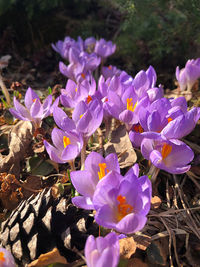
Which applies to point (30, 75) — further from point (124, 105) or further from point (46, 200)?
point (46, 200)

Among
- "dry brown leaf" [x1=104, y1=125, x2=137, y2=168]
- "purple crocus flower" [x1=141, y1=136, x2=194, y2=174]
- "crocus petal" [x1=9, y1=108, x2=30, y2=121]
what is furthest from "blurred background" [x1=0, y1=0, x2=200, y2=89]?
"purple crocus flower" [x1=141, y1=136, x2=194, y2=174]

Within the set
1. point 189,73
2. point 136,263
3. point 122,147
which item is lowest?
point 136,263

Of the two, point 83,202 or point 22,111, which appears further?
point 22,111

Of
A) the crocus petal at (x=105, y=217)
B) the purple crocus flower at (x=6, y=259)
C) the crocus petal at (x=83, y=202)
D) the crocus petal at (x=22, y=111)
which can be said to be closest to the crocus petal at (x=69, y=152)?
the crocus petal at (x=83, y=202)

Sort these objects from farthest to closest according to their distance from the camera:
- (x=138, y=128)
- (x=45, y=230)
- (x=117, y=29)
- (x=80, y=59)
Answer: (x=117, y=29) → (x=80, y=59) → (x=138, y=128) → (x=45, y=230)

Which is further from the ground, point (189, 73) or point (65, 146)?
point (189, 73)

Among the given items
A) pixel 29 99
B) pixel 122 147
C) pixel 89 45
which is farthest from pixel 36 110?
pixel 89 45

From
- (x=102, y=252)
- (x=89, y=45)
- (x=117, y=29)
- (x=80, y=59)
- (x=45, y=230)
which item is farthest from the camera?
(x=117, y=29)

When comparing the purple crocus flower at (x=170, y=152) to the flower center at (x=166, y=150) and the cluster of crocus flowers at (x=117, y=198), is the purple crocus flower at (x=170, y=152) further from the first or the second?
the cluster of crocus flowers at (x=117, y=198)

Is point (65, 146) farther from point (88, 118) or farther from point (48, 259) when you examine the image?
point (48, 259)
